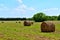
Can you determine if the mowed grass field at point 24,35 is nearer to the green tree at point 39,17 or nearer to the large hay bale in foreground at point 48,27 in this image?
the large hay bale in foreground at point 48,27

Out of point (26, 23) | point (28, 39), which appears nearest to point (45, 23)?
point (28, 39)

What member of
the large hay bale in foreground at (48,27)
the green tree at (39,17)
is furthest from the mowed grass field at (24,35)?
the green tree at (39,17)

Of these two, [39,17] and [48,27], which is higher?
[39,17]

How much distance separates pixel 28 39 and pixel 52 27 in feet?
44.9

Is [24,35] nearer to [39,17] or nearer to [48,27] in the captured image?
[48,27]

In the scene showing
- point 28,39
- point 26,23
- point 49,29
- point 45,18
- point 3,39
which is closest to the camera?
point 3,39

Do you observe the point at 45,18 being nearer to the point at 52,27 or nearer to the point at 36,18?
the point at 36,18

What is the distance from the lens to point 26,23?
169ft

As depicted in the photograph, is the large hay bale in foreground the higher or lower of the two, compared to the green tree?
lower

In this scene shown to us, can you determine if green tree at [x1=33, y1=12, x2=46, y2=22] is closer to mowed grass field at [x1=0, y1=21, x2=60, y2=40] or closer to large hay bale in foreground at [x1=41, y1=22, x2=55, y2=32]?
large hay bale in foreground at [x1=41, y1=22, x2=55, y2=32]

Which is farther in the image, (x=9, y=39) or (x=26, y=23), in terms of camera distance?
(x=26, y=23)

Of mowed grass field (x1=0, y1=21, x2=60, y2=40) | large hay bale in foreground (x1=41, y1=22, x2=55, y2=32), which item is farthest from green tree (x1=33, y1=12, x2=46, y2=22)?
mowed grass field (x1=0, y1=21, x2=60, y2=40)

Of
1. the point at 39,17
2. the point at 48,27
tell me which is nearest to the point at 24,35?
the point at 48,27

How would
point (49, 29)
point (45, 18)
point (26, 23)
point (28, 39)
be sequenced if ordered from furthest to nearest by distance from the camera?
point (45, 18)
point (26, 23)
point (49, 29)
point (28, 39)
